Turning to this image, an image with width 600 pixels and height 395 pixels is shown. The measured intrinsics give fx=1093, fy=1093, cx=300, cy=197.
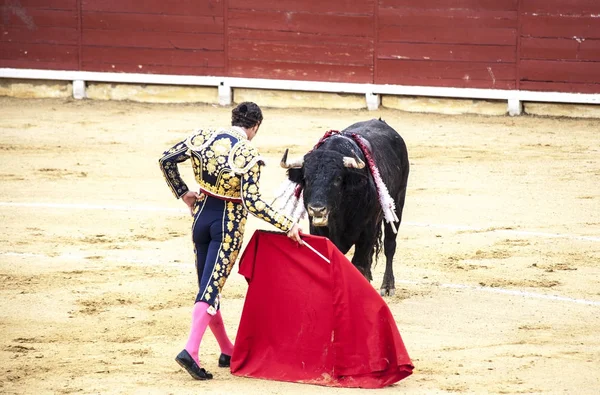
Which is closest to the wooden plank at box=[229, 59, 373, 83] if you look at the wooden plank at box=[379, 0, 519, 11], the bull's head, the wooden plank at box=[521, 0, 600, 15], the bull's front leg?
the wooden plank at box=[379, 0, 519, 11]

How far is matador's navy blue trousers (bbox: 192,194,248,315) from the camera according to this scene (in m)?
4.06

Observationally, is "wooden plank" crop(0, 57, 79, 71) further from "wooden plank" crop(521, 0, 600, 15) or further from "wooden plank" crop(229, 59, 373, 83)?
"wooden plank" crop(521, 0, 600, 15)

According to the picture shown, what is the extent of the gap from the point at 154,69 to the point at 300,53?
1671 mm

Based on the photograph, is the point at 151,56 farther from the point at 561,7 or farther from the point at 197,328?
the point at 197,328

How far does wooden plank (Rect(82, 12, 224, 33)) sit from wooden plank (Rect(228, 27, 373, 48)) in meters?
0.23

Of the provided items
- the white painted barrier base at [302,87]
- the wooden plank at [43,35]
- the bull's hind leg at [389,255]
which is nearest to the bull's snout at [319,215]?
the bull's hind leg at [389,255]

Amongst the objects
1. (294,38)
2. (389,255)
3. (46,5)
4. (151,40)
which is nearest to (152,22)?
(151,40)

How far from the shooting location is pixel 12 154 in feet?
32.1

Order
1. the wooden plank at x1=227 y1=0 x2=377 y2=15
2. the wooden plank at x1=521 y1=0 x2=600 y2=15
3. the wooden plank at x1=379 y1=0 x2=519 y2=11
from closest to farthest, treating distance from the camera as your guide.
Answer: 1. the wooden plank at x1=521 y1=0 x2=600 y2=15
2. the wooden plank at x1=379 y1=0 x2=519 y2=11
3. the wooden plank at x1=227 y1=0 x2=377 y2=15

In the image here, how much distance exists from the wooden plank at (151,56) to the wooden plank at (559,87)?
134 inches

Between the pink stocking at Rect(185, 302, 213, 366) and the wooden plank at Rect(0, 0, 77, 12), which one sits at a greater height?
the wooden plank at Rect(0, 0, 77, 12)

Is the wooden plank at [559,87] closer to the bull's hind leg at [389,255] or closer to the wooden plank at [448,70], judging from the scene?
the wooden plank at [448,70]

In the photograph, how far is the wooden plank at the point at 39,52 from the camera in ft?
40.8

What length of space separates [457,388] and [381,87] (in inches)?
321
